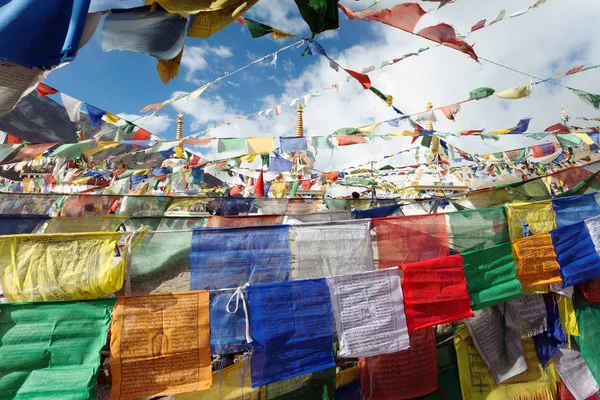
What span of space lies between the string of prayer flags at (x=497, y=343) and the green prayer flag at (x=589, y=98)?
564 centimetres

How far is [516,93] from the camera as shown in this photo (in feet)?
22.2

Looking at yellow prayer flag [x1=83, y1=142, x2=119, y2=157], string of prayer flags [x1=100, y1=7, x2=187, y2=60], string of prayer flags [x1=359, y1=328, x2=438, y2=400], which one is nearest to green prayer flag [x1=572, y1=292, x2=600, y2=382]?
string of prayer flags [x1=359, y1=328, x2=438, y2=400]

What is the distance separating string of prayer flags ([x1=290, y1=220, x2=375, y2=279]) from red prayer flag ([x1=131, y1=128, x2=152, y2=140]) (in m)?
5.70

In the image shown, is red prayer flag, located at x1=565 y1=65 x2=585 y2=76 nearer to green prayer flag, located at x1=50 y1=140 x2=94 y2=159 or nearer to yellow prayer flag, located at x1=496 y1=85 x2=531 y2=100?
yellow prayer flag, located at x1=496 y1=85 x2=531 y2=100

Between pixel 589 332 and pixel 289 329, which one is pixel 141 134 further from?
pixel 589 332

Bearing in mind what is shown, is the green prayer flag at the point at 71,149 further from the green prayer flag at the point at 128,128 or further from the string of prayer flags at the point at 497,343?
the string of prayer flags at the point at 497,343

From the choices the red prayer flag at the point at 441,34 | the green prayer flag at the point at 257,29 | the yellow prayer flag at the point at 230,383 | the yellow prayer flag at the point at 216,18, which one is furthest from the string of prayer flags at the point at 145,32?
the red prayer flag at the point at 441,34

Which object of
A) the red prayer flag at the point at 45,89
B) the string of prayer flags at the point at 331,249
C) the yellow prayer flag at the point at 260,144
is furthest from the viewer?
the yellow prayer flag at the point at 260,144

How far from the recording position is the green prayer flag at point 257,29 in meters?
4.08

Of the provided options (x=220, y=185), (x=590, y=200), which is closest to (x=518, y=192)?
(x=590, y=200)

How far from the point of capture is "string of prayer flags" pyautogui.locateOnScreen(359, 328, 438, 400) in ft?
11.2

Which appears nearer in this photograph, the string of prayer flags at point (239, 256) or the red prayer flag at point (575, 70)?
the string of prayer flags at point (239, 256)

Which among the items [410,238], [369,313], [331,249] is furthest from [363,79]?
[369,313]

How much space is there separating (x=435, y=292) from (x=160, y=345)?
2.35 m
